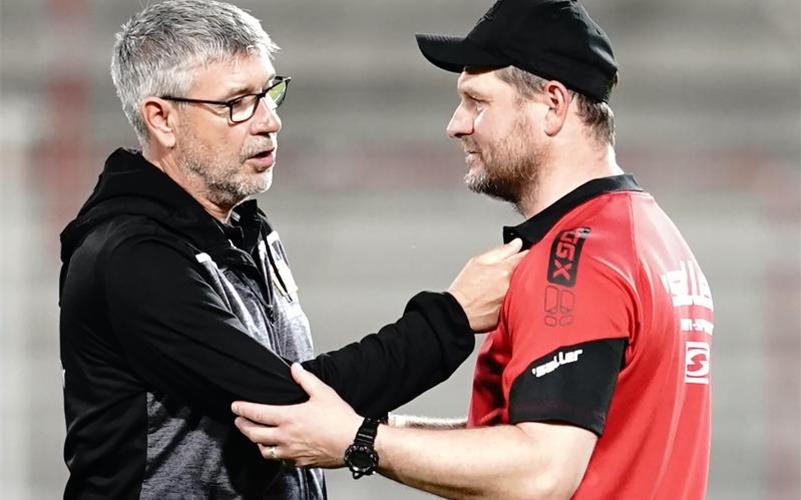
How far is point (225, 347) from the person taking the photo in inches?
87.4

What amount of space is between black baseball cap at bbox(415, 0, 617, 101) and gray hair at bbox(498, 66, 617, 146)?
0.04 feet

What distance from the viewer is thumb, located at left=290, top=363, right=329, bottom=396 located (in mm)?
2209

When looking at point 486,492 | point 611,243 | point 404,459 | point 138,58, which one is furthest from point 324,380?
point 138,58

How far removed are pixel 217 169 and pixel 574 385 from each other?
2.74ft

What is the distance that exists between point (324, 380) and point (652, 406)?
0.54 metres

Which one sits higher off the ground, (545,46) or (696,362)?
(545,46)

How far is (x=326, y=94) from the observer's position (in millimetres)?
7008

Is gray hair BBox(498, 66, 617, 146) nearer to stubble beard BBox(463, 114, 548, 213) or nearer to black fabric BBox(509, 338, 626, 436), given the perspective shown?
stubble beard BBox(463, 114, 548, 213)

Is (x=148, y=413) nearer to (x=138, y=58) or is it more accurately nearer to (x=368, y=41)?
(x=138, y=58)

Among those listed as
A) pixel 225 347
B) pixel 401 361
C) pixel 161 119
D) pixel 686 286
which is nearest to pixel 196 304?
pixel 225 347

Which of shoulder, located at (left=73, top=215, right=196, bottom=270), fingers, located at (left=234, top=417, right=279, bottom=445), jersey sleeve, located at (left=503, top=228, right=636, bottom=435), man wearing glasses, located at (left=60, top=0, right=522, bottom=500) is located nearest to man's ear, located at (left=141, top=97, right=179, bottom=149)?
man wearing glasses, located at (left=60, top=0, right=522, bottom=500)

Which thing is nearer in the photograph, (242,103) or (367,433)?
(367,433)

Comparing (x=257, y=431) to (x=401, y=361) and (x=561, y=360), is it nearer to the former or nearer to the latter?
(x=401, y=361)

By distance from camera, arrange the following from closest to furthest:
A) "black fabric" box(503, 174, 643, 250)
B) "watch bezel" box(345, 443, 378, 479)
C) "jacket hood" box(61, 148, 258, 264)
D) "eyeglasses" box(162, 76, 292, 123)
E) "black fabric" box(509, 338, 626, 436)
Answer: "black fabric" box(509, 338, 626, 436), "watch bezel" box(345, 443, 378, 479), "black fabric" box(503, 174, 643, 250), "jacket hood" box(61, 148, 258, 264), "eyeglasses" box(162, 76, 292, 123)
